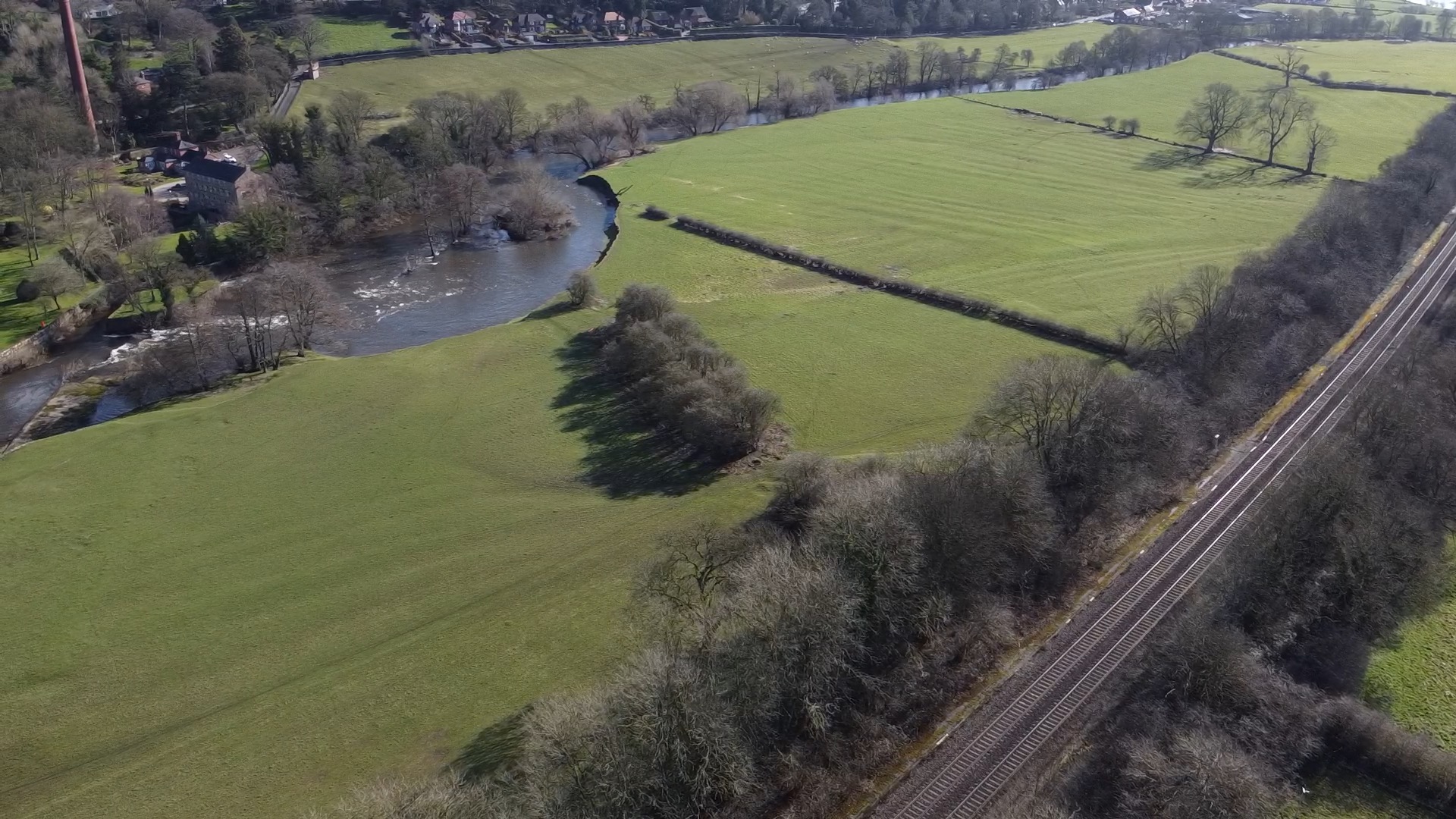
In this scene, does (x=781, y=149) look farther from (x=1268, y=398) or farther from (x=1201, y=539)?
(x=1201, y=539)

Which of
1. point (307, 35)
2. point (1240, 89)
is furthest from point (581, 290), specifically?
point (1240, 89)

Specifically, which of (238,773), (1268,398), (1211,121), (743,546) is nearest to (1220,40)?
(1211,121)

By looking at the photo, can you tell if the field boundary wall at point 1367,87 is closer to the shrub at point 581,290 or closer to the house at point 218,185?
the shrub at point 581,290

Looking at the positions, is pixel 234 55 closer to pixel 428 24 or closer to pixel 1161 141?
pixel 428 24

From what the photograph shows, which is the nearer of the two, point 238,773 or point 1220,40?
point 238,773

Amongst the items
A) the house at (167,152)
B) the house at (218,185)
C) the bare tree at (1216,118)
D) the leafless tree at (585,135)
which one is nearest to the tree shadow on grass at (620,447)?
the house at (218,185)

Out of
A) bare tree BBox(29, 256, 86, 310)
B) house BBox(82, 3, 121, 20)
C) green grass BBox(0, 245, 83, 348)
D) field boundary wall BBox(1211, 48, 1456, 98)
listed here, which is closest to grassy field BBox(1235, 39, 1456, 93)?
field boundary wall BBox(1211, 48, 1456, 98)
